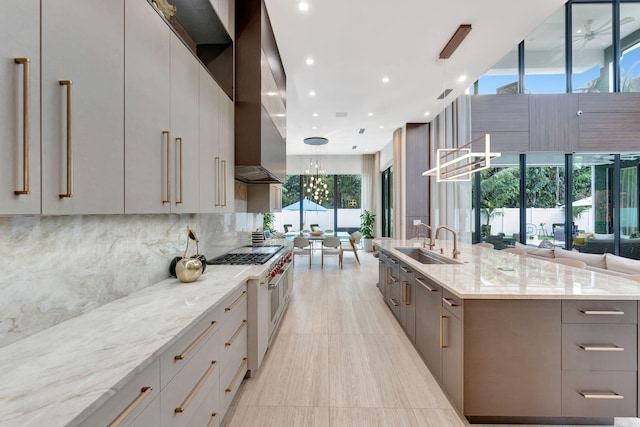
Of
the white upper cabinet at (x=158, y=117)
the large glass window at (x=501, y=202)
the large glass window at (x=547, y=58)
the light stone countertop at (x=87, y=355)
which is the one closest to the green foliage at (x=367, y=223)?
the large glass window at (x=501, y=202)

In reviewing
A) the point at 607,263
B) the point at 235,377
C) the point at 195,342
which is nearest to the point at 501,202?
the point at 607,263

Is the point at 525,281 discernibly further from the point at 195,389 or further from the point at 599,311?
the point at 195,389

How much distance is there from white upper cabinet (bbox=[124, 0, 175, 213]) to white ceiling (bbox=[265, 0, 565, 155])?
1.66m

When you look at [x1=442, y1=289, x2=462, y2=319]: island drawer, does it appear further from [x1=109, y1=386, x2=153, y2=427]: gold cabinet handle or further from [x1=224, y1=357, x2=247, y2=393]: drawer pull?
[x1=109, y1=386, x2=153, y2=427]: gold cabinet handle

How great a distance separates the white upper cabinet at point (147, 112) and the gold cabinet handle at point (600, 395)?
2.71m

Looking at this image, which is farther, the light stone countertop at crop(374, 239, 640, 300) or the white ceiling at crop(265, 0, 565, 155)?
the white ceiling at crop(265, 0, 565, 155)

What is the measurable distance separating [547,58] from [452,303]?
6639mm

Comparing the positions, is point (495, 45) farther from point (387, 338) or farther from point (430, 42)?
point (387, 338)

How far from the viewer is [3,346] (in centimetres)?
92

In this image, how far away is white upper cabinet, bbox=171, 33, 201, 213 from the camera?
1.46 metres

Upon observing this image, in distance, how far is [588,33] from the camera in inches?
209

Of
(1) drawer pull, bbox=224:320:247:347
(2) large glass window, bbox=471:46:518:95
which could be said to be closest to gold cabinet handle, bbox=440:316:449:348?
(1) drawer pull, bbox=224:320:247:347

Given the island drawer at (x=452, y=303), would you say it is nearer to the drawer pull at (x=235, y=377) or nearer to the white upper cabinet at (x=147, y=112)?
the drawer pull at (x=235, y=377)

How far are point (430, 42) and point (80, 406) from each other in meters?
3.92
